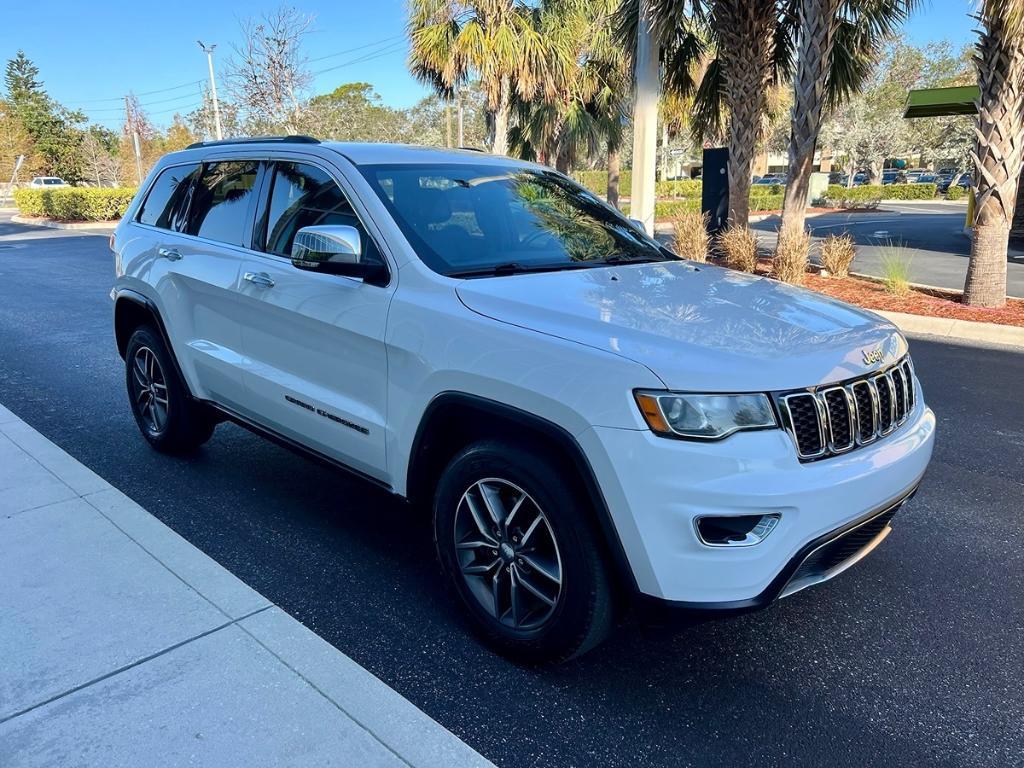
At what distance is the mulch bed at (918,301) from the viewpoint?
9.43m

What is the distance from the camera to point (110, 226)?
1258 inches

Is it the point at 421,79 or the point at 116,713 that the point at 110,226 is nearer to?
the point at 421,79

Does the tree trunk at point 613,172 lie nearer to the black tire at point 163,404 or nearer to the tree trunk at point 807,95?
the tree trunk at point 807,95

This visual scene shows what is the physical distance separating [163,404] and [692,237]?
9512 millimetres

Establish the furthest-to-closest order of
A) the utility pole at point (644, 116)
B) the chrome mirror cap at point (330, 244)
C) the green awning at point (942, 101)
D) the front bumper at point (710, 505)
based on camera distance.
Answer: the green awning at point (942, 101) → the utility pole at point (644, 116) → the chrome mirror cap at point (330, 244) → the front bumper at point (710, 505)

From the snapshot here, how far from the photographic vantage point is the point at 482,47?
62.9 feet

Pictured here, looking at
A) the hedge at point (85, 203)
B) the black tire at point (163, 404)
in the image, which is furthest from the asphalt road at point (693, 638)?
the hedge at point (85, 203)

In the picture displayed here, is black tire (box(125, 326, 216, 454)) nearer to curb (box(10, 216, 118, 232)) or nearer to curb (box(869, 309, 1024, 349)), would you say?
curb (box(869, 309, 1024, 349))

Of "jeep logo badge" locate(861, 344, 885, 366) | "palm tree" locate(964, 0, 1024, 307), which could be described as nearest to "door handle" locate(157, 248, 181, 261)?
"jeep logo badge" locate(861, 344, 885, 366)

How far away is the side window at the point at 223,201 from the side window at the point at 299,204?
26 centimetres

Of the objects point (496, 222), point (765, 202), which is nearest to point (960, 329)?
point (496, 222)

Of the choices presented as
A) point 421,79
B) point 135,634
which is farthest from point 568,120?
point 135,634

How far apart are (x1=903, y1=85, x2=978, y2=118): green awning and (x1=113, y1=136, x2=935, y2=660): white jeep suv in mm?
17456

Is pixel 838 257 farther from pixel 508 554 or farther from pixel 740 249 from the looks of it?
pixel 508 554
